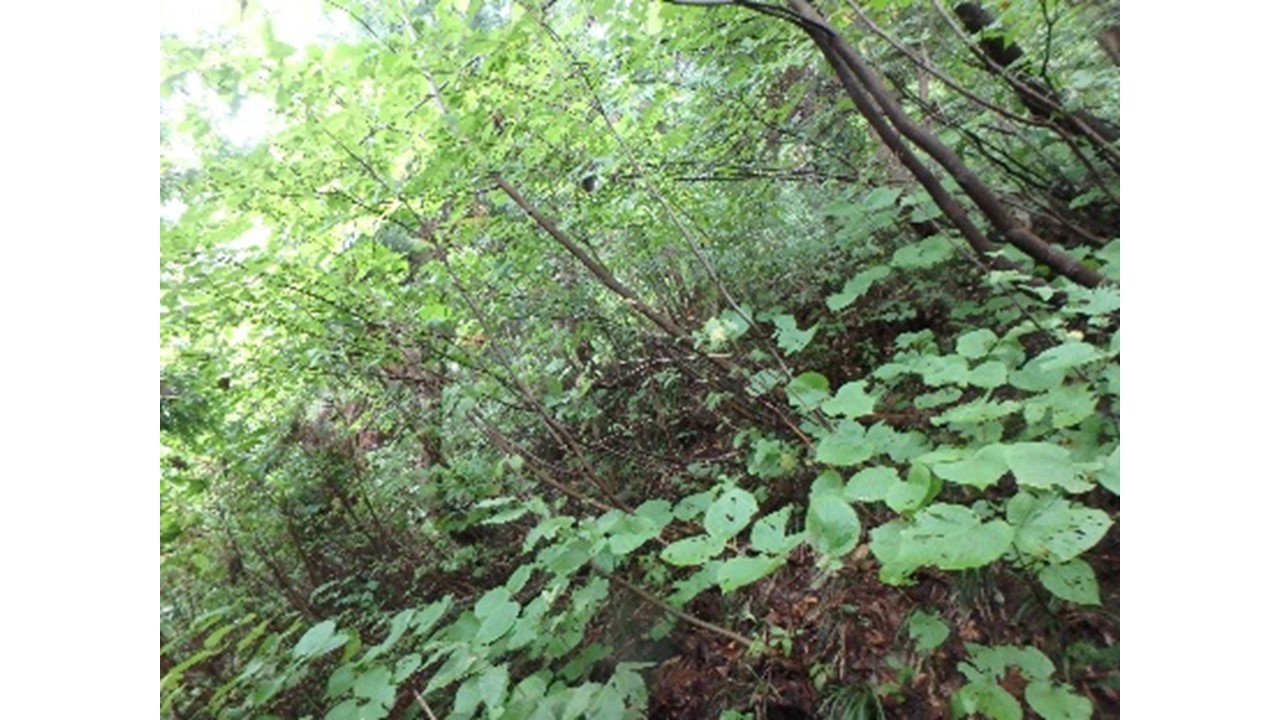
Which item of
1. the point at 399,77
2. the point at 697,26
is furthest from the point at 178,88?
the point at 697,26

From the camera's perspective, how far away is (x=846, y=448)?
4.66 feet

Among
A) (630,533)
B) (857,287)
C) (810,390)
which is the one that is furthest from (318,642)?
(857,287)

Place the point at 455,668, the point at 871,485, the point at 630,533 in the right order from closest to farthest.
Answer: the point at 871,485, the point at 455,668, the point at 630,533

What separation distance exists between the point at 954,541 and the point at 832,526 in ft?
0.70

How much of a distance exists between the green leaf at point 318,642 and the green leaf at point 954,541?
3.78ft

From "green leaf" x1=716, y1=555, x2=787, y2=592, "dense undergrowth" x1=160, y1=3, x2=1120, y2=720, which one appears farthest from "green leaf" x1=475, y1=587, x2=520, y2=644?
"green leaf" x1=716, y1=555, x2=787, y2=592

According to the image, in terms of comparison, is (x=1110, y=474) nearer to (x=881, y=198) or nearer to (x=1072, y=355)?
(x=1072, y=355)

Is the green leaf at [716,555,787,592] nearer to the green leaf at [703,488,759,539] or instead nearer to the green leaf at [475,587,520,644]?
the green leaf at [703,488,759,539]

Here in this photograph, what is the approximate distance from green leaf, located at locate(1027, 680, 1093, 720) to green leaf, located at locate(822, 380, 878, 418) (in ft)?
1.85

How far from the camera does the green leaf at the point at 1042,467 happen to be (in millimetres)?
996

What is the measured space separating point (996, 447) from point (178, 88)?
2006 millimetres

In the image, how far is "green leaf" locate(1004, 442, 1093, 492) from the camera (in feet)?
3.27
